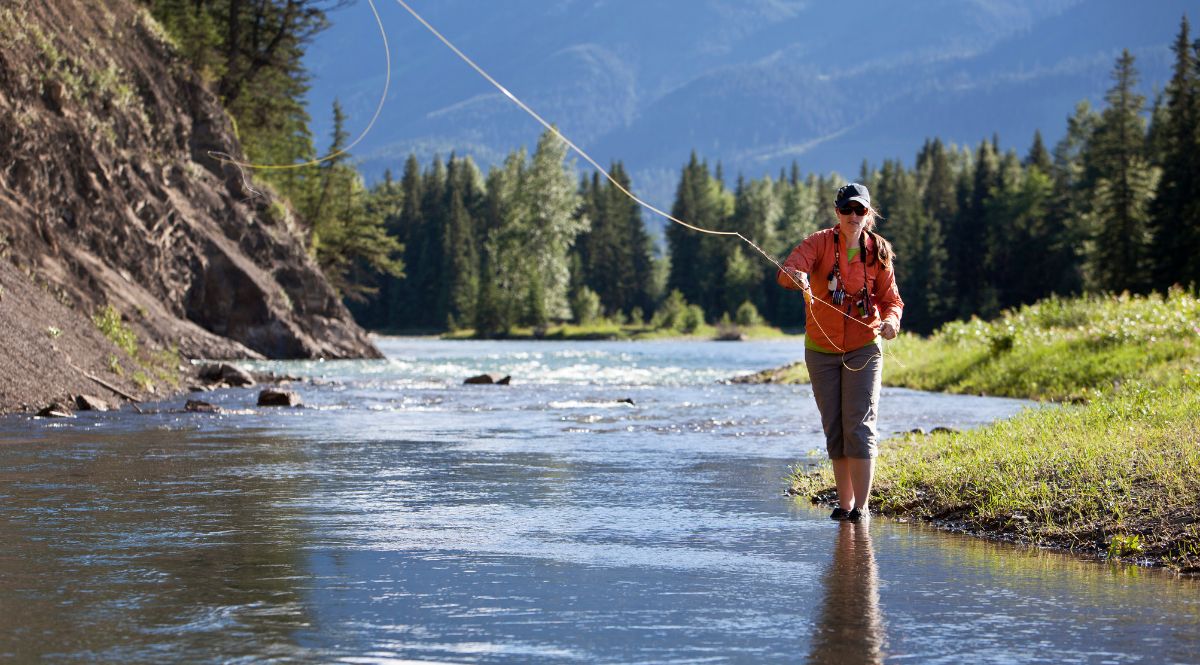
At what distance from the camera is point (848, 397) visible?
9.66 m

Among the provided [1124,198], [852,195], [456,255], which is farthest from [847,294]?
[456,255]

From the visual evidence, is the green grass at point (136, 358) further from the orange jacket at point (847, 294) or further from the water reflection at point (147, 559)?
the orange jacket at point (847, 294)

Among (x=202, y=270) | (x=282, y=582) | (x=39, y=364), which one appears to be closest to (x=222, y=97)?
(x=202, y=270)

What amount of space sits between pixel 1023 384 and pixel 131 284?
2091cm

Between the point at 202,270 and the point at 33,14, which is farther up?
the point at 33,14

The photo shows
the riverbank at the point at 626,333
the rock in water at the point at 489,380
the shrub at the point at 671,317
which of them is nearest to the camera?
the rock in water at the point at 489,380

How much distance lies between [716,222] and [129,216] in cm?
11453

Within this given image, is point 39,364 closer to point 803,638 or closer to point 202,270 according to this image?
point 803,638

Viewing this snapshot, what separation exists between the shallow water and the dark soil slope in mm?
7930

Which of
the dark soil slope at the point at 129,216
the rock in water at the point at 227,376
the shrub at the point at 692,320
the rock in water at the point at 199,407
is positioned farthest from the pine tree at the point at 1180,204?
the shrub at the point at 692,320

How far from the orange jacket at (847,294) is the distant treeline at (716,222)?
134 feet

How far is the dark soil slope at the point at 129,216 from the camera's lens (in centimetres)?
2609

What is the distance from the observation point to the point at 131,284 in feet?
111

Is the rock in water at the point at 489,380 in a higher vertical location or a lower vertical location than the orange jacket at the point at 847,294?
lower
